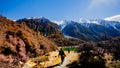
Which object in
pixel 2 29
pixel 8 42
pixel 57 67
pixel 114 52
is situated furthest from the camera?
pixel 114 52

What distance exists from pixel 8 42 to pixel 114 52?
33.6 metres

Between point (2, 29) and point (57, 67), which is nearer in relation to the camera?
point (57, 67)

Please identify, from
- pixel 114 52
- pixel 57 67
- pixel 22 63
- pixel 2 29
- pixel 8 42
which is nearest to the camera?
pixel 57 67

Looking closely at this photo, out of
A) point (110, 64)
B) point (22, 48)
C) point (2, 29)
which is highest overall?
point (2, 29)

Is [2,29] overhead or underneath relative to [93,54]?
overhead

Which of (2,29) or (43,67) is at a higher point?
(2,29)

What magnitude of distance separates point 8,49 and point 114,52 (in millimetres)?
33841

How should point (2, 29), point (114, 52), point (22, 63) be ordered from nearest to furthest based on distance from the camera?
1. point (22, 63)
2. point (2, 29)
3. point (114, 52)

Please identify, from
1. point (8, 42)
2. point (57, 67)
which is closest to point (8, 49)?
point (8, 42)

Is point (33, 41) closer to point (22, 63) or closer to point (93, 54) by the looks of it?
point (22, 63)

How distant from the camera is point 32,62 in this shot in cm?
5944

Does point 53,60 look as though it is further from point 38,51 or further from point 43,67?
point 38,51

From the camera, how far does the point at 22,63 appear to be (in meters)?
58.4

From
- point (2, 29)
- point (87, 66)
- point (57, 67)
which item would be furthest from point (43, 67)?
point (2, 29)
